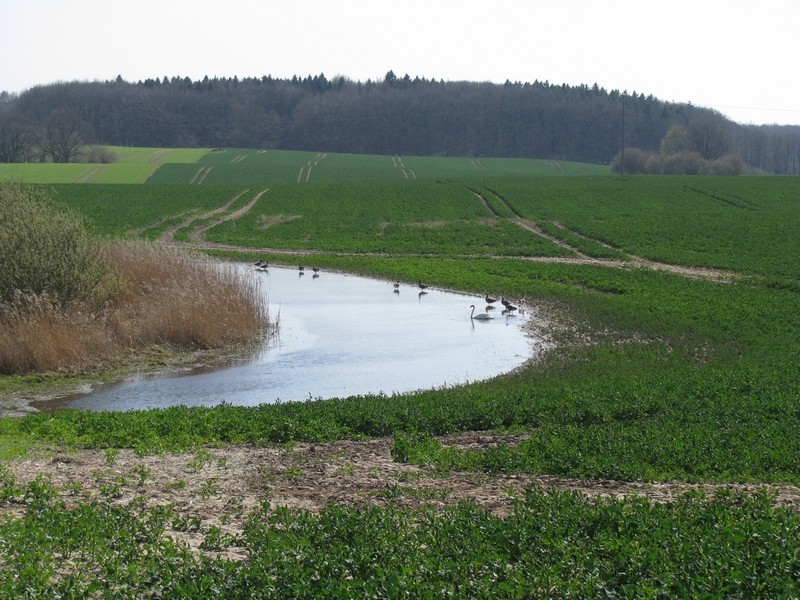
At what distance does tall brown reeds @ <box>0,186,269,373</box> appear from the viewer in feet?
62.5

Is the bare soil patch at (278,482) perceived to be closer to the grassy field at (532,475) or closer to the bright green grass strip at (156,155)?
the grassy field at (532,475)

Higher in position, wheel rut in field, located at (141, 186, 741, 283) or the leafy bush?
the leafy bush

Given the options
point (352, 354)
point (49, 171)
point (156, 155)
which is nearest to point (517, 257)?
point (352, 354)

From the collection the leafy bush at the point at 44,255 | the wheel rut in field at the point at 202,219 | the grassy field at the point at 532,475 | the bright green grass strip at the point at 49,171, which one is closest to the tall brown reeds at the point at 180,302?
the leafy bush at the point at 44,255

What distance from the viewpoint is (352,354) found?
21.2 metres

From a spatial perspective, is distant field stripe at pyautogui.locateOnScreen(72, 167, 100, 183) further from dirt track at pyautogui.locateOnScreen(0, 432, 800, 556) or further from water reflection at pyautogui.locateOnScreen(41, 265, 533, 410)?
dirt track at pyautogui.locateOnScreen(0, 432, 800, 556)

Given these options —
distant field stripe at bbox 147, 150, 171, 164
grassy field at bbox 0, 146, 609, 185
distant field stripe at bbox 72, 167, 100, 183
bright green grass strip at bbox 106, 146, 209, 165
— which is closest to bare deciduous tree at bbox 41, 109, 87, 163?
bright green grass strip at bbox 106, 146, 209, 165

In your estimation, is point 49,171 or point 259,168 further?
point 259,168

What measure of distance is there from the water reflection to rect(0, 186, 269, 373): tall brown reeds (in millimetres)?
1455

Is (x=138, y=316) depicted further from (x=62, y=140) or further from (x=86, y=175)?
(x=62, y=140)

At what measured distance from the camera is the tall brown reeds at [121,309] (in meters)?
19.1

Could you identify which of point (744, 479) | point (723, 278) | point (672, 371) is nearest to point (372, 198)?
point (723, 278)

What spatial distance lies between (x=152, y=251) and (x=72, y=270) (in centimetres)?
452

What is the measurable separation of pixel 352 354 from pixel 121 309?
246 inches
